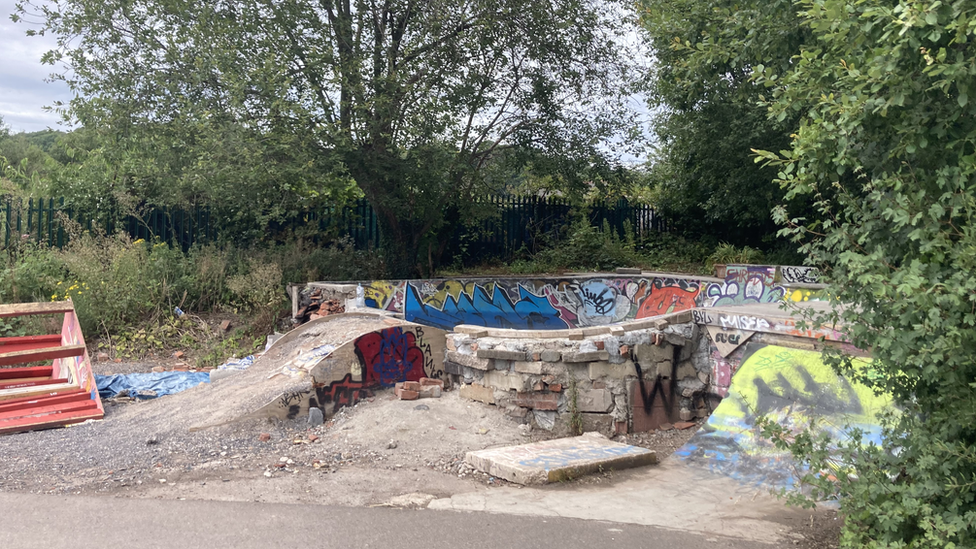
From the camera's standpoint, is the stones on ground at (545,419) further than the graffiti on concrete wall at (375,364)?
No

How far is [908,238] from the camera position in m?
3.73

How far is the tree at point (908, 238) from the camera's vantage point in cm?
Result: 338

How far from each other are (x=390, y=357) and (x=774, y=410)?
416 centimetres

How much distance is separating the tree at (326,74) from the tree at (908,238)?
7.55 meters

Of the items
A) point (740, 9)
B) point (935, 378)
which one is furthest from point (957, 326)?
point (740, 9)

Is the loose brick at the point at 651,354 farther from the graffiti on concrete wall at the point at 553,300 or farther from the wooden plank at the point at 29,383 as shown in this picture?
the wooden plank at the point at 29,383

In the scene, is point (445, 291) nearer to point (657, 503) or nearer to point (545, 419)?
point (545, 419)

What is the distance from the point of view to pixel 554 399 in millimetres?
7445

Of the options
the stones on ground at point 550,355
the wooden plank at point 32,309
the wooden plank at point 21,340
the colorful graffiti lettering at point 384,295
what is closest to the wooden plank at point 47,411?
the wooden plank at point 21,340

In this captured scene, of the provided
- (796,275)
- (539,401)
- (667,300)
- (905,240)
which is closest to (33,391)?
(539,401)

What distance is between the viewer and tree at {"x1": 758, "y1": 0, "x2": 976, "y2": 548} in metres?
3.38

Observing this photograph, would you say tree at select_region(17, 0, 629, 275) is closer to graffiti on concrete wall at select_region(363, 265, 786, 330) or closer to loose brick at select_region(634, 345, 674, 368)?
graffiti on concrete wall at select_region(363, 265, 786, 330)

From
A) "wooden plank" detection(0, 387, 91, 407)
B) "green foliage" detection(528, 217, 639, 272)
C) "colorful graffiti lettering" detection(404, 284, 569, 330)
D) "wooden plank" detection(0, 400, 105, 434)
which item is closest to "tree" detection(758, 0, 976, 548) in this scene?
"wooden plank" detection(0, 400, 105, 434)

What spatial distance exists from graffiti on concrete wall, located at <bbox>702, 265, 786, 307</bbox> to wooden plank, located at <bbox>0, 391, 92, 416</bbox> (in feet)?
34.3
